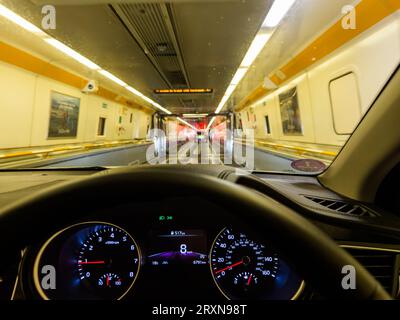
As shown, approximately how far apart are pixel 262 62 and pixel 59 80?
15.6ft

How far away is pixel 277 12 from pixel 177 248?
328 cm

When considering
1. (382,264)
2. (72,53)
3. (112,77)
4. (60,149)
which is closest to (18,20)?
(72,53)

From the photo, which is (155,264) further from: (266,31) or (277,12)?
(266,31)

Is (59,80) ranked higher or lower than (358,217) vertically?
higher

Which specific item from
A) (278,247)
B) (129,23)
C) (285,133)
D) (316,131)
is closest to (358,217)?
(278,247)

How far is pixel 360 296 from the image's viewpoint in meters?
0.58

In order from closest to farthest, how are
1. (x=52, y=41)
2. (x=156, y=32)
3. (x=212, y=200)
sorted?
(x=212, y=200), (x=156, y=32), (x=52, y=41)

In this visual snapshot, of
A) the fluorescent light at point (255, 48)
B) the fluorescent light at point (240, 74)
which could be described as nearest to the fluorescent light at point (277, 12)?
the fluorescent light at point (255, 48)

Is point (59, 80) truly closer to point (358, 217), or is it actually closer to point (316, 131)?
point (316, 131)

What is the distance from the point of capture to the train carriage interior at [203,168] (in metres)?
0.64

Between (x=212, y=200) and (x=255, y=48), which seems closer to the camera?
(x=212, y=200)

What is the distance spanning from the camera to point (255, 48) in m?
4.54

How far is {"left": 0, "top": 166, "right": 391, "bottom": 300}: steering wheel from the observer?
1.91 feet

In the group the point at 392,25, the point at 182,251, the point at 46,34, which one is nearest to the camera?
the point at 182,251
